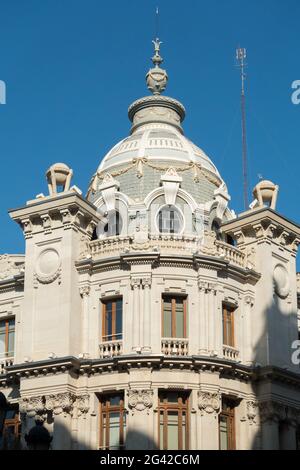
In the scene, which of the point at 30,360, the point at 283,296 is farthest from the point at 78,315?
the point at 283,296

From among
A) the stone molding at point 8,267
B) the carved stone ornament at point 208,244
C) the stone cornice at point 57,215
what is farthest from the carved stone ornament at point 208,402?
the stone molding at point 8,267

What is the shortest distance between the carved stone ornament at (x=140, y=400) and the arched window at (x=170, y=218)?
980 centimetres

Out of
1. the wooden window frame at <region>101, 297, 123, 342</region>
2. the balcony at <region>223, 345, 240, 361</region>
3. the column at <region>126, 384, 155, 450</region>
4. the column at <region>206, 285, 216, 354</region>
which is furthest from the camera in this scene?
the balcony at <region>223, 345, 240, 361</region>

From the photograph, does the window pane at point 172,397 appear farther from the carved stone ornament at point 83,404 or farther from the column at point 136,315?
the carved stone ornament at point 83,404

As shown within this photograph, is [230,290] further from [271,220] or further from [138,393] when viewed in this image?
[138,393]

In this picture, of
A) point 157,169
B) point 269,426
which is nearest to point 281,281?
point 269,426

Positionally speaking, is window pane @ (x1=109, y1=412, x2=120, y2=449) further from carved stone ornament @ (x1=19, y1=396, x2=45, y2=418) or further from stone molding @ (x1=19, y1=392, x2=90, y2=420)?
carved stone ornament @ (x1=19, y1=396, x2=45, y2=418)

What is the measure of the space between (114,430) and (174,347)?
4.41 meters

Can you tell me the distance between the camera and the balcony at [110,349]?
1847 inches

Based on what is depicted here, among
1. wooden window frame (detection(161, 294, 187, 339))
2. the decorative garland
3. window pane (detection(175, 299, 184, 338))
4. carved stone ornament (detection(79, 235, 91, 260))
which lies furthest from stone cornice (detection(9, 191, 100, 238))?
window pane (detection(175, 299, 184, 338))

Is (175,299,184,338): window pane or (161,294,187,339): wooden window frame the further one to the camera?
(175,299,184,338): window pane

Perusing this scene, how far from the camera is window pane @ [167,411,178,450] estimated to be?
149 feet

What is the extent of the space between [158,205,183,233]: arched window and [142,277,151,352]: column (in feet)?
17.5

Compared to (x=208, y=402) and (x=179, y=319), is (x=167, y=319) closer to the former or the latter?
(x=179, y=319)
